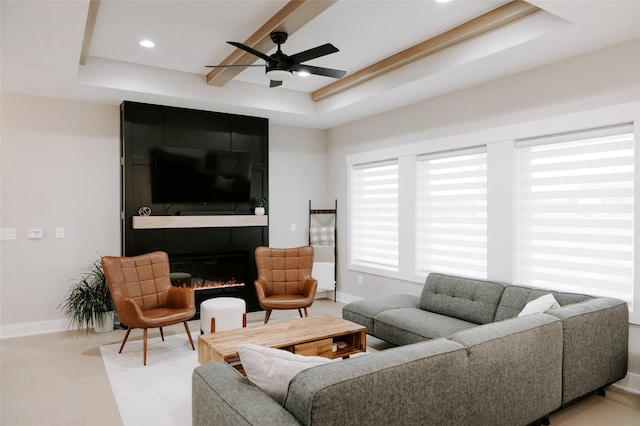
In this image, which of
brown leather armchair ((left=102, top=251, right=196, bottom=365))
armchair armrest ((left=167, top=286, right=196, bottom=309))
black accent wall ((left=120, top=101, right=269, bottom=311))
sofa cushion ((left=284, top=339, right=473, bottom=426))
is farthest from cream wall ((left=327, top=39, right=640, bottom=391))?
brown leather armchair ((left=102, top=251, right=196, bottom=365))

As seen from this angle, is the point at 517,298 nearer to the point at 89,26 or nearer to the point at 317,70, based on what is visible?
the point at 317,70

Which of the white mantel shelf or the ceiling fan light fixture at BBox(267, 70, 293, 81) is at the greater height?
the ceiling fan light fixture at BBox(267, 70, 293, 81)

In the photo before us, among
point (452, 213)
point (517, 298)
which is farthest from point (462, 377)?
point (452, 213)

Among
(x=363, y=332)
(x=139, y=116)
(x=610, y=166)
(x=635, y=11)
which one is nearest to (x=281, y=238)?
(x=139, y=116)

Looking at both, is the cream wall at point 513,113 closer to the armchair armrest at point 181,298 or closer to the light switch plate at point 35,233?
the armchair armrest at point 181,298

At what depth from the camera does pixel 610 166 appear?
10.9ft

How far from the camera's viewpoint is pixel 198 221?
203 inches

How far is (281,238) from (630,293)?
422cm

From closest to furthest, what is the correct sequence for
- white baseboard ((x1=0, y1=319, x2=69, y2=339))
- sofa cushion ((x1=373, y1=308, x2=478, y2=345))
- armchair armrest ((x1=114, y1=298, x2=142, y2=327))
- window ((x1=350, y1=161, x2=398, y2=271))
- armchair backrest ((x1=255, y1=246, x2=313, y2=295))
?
sofa cushion ((x1=373, y1=308, x2=478, y2=345)) < armchair armrest ((x1=114, y1=298, x2=142, y2=327)) < white baseboard ((x1=0, y1=319, x2=69, y2=339)) < armchair backrest ((x1=255, y1=246, x2=313, y2=295)) < window ((x1=350, y1=161, x2=398, y2=271))

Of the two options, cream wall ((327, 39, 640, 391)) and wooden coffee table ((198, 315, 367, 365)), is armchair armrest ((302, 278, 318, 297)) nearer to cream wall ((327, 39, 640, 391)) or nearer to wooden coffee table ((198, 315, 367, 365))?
wooden coffee table ((198, 315, 367, 365))

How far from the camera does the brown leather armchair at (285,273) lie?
4.85 m

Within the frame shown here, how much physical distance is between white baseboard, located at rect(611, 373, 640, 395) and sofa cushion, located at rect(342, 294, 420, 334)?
170 centimetres

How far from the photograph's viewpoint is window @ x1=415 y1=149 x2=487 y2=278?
169 inches

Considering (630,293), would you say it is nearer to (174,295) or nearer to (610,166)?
(610,166)
